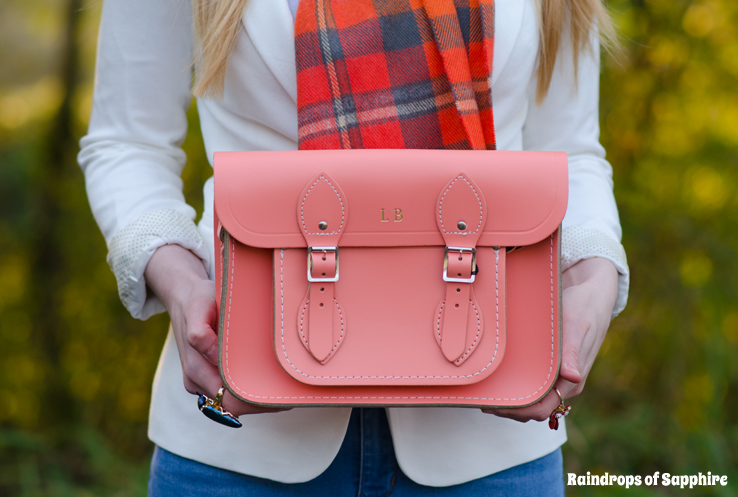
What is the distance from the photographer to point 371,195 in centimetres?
93

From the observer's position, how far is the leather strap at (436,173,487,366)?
91 centimetres

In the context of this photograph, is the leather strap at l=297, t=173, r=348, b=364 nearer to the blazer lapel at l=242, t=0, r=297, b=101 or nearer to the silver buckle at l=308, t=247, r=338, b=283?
the silver buckle at l=308, t=247, r=338, b=283

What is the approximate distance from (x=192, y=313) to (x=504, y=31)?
726mm

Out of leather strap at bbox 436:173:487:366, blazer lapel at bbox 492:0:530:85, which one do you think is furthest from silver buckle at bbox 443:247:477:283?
blazer lapel at bbox 492:0:530:85

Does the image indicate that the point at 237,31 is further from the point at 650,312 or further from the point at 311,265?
the point at 650,312

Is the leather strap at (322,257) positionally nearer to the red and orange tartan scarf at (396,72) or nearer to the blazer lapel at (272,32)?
the red and orange tartan scarf at (396,72)

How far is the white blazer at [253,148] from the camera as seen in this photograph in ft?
3.50

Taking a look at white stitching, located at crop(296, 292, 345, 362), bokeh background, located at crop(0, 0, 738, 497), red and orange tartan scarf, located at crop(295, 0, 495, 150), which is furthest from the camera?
bokeh background, located at crop(0, 0, 738, 497)

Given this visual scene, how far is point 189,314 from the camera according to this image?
943mm

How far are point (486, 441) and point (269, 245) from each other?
0.52m

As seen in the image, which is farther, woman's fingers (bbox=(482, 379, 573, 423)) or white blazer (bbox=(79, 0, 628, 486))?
white blazer (bbox=(79, 0, 628, 486))

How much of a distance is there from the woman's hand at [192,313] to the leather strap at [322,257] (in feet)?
0.46

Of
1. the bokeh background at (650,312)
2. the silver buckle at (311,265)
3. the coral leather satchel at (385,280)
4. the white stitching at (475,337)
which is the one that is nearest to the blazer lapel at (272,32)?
the coral leather satchel at (385,280)

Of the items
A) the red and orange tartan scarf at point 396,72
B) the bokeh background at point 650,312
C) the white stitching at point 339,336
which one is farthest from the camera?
the bokeh background at point 650,312
